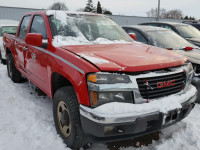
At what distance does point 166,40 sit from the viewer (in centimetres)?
507

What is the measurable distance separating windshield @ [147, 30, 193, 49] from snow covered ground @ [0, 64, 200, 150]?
1.72 m

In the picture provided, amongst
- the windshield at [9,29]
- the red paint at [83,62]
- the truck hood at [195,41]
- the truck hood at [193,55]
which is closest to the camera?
the red paint at [83,62]

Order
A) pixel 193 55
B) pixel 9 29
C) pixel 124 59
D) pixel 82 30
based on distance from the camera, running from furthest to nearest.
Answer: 1. pixel 9 29
2. pixel 193 55
3. pixel 82 30
4. pixel 124 59

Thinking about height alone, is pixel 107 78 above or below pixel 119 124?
above

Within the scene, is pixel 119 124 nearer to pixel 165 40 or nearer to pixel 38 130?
pixel 38 130

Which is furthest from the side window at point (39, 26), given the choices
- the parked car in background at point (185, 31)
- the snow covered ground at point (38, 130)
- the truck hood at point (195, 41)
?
the truck hood at point (195, 41)

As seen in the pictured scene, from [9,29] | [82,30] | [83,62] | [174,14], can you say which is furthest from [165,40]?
[174,14]

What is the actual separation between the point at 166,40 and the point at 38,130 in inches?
151

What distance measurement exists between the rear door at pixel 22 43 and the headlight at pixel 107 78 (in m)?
2.24

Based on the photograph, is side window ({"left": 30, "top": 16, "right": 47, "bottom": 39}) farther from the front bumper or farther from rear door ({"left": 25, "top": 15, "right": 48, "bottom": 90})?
the front bumper

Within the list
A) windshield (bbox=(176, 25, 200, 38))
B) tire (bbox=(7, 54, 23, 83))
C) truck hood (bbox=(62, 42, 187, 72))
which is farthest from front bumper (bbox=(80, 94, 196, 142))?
windshield (bbox=(176, 25, 200, 38))

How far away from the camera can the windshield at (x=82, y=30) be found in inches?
112

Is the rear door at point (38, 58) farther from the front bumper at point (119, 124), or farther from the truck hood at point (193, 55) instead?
the truck hood at point (193, 55)

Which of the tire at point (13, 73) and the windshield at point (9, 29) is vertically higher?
the windshield at point (9, 29)
